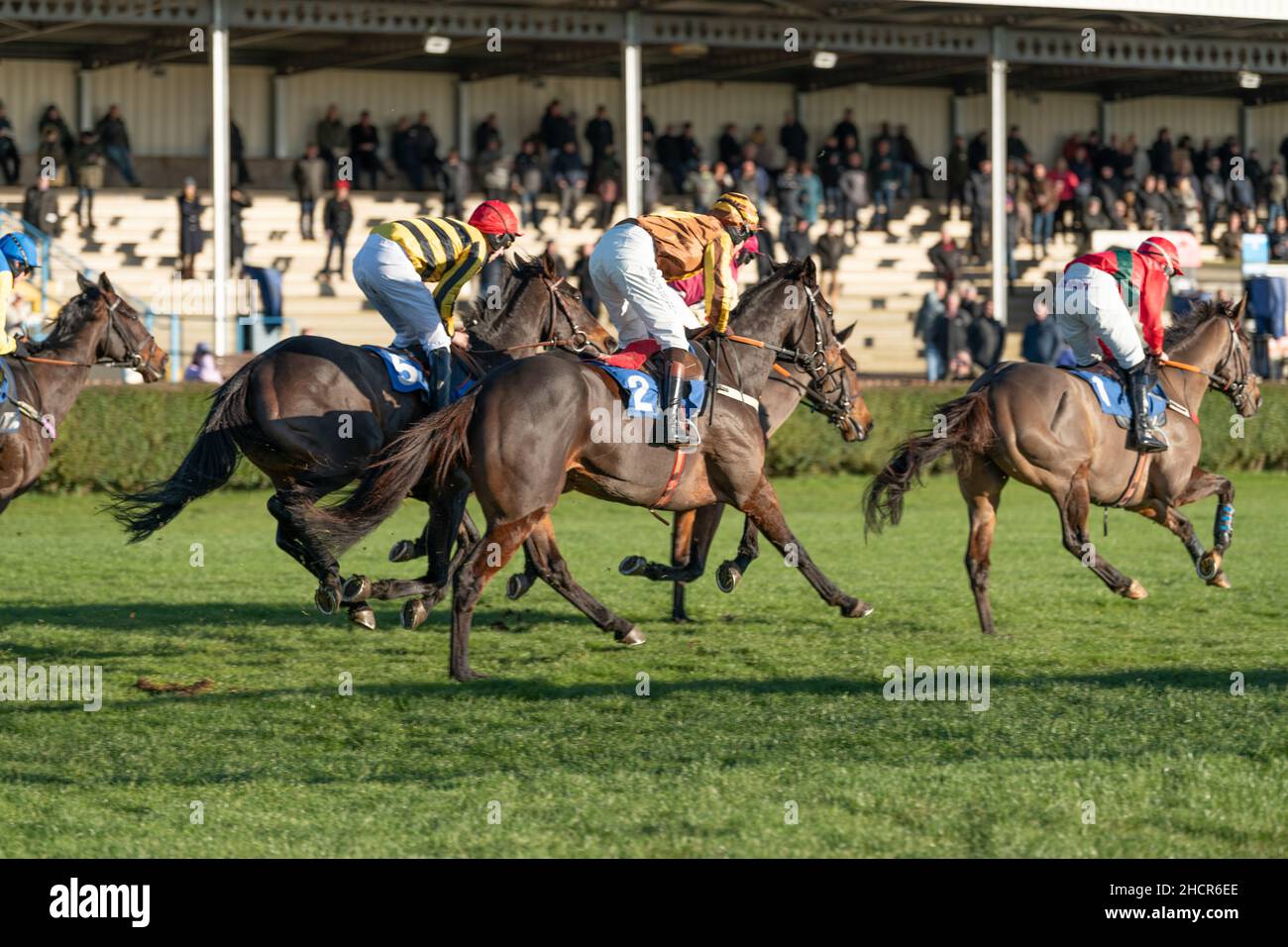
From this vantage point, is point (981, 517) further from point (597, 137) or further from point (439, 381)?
point (597, 137)

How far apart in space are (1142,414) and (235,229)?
1441 cm

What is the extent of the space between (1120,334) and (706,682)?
10.7 ft

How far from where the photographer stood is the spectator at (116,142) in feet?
76.4

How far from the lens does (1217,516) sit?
933cm

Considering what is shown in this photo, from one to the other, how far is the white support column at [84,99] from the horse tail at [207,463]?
1960cm

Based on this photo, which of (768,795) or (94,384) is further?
(94,384)

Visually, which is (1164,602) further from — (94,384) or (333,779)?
(94,384)

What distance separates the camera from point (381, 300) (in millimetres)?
8375

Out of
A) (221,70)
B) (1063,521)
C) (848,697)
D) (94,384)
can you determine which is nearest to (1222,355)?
(1063,521)

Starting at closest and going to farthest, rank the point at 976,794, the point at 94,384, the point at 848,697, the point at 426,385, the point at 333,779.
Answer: the point at 976,794 < the point at 333,779 < the point at 848,697 < the point at 426,385 < the point at 94,384

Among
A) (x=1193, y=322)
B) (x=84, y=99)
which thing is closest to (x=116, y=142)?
(x=84, y=99)

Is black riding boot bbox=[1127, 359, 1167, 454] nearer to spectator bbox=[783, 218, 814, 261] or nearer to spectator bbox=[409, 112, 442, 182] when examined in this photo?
spectator bbox=[783, 218, 814, 261]

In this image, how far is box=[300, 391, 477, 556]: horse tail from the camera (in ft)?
23.0

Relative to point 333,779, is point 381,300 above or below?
above
